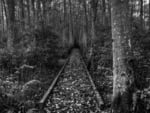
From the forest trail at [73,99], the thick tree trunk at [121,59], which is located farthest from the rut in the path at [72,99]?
the thick tree trunk at [121,59]

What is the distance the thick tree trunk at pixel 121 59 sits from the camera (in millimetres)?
3877

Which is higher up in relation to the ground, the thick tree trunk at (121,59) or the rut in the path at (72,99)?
the thick tree trunk at (121,59)

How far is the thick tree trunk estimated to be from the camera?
3.88m

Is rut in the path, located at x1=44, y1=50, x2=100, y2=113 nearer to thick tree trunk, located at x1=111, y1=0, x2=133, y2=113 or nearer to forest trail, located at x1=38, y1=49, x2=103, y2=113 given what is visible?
forest trail, located at x1=38, y1=49, x2=103, y2=113

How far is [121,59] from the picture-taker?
3.98 meters

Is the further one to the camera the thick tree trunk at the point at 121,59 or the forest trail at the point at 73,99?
the forest trail at the point at 73,99

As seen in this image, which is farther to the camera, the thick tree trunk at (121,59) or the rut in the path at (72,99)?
the rut in the path at (72,99)

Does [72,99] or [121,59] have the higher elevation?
[121,59]

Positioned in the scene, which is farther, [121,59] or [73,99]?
[73,99]

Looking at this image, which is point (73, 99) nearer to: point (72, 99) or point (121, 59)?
point (72, 99)

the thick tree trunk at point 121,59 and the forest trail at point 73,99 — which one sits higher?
the thick tree trunk at point 121,59

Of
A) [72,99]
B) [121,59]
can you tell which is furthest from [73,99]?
[121,59]

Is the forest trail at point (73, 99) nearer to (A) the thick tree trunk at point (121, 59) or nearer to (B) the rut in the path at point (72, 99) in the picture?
(B) the rut in the path at point (72, 99)

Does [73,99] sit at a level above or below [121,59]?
below
